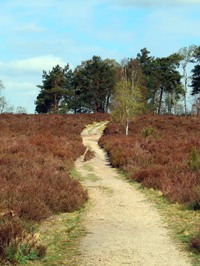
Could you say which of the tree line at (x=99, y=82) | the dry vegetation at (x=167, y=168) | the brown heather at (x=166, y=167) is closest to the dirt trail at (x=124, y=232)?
the dry vegetation at (x=167, y=168)

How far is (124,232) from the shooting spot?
20.0 ft

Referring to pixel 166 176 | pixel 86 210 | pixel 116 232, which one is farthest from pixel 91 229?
pixel 166 176

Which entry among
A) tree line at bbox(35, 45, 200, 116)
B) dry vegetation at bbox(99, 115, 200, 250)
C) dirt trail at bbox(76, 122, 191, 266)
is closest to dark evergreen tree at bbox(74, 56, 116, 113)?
tree line at bbox(35, 45, 200, 116)

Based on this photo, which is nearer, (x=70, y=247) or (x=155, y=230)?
(x=70, y=247)

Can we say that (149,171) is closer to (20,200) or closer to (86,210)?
(86,210)

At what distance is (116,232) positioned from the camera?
607 cm

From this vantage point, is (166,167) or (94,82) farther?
(94,82)

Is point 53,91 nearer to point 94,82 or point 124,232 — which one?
point 94,82

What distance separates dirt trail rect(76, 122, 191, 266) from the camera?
4758mm

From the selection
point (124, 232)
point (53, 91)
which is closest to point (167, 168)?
point (124, 232)

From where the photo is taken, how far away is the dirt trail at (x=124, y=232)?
187 inches

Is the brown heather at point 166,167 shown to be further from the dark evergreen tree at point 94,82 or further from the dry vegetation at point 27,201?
the dark evergreen tree at point 94,82

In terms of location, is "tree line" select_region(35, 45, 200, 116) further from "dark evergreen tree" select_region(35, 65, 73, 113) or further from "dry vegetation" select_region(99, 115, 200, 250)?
"dry vegetation" select_region(99, 115, 200, 250)

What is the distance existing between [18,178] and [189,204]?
5.21m
